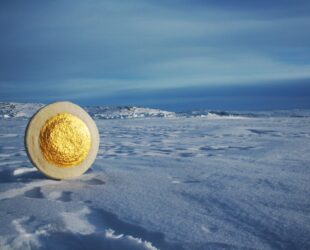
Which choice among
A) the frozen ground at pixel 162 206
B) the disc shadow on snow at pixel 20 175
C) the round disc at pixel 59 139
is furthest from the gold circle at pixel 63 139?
the disc shadow on snow at pixel 20 175

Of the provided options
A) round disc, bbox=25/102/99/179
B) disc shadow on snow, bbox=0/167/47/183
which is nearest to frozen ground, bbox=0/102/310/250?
disc shadow on snow, bbox=0/167/47/183

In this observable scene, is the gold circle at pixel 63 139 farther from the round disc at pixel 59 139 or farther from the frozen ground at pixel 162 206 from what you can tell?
the frozen ground at pixel 162 206

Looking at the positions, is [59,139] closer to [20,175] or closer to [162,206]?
[20,175]

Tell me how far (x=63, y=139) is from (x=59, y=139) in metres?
0.03

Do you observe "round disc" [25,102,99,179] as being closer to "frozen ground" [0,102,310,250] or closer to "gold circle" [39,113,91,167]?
"gold circle" [39,113,91,167]

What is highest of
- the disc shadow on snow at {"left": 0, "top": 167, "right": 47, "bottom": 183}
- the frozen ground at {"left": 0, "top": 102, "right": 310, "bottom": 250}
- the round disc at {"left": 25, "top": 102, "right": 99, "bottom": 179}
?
the round disc at {"left": 25, "top": 102, "right": 99, "bottom": 179}

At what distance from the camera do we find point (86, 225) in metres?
→ 2.38

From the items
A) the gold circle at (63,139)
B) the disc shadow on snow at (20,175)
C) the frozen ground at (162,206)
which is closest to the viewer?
the frozen ground at (162,206)

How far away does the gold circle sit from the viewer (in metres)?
3.18

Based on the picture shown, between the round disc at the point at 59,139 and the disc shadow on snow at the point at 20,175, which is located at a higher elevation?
the round disc at the point at 59,139

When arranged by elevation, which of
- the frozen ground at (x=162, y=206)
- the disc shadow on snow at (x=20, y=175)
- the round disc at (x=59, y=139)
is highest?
the round disc at (x=59, y=139)

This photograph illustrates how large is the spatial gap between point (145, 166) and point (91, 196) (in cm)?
135

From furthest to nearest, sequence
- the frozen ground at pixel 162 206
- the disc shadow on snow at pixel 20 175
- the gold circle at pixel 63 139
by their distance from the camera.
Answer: the disc shadow on snow at pixel 20 175 → the gold circle at pixel 63 139 → the frozen ground at pixel 162 206

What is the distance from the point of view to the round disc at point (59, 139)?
126 inches
